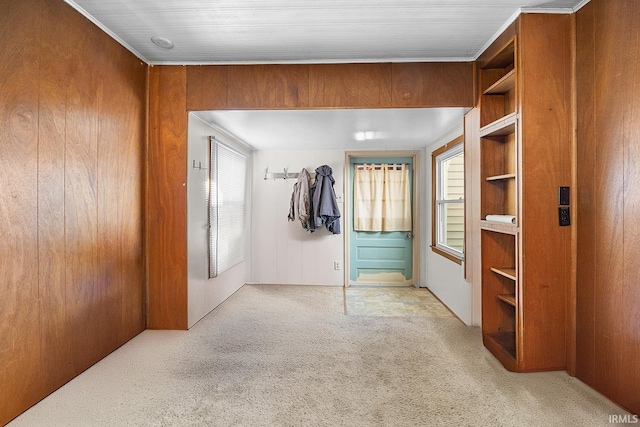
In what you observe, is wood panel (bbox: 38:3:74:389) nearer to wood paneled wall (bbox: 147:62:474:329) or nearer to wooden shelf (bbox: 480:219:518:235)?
wood paneled wall (bbox: 147:62:474:329)

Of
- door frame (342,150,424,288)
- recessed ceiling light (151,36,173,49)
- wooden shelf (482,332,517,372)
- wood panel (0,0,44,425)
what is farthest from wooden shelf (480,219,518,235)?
wood panel (0,0,44,425)

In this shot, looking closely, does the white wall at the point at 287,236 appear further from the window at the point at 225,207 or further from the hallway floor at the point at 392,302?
the hallway floor at the point at 392,302

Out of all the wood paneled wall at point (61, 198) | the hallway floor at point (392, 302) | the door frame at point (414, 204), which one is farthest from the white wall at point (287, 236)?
the wood paneled wall at point (61, 198)

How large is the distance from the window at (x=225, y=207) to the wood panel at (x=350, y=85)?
124 centimetres

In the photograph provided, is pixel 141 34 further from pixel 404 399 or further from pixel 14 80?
pixel 404 399

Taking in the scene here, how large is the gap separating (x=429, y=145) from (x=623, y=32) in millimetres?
2633

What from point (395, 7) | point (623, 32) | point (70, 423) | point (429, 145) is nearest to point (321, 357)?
point (70, 423)

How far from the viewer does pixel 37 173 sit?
1768 millimetres

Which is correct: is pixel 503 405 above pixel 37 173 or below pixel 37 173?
below

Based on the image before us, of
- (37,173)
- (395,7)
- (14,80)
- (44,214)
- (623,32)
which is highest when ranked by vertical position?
(395,7)

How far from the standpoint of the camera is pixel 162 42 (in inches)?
96.6

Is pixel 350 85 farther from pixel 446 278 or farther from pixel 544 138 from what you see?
pixel 446 278

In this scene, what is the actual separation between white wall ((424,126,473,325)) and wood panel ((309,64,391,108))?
1.08 meters

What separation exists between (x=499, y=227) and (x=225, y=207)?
2.79m
